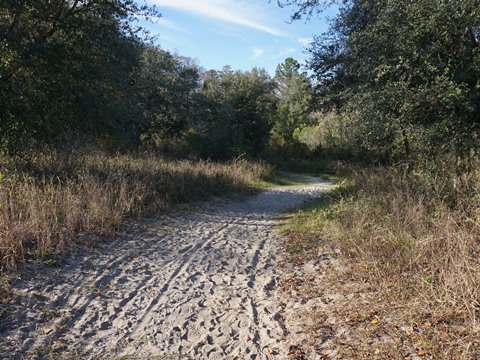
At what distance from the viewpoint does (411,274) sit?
431 centimetres

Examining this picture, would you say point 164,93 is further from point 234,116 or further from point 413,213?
point 413,213

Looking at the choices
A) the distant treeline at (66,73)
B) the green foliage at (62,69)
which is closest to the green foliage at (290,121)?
the distant treeline at (66,73)

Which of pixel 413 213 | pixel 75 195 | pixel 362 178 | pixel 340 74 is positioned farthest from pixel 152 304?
pixel 340 74

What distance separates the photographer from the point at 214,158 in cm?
2461

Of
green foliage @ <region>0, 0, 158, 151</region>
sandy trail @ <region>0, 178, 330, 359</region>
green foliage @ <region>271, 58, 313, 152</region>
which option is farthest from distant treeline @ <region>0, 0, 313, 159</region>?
green foliage @ <region>271, 58, 313, 152</region>

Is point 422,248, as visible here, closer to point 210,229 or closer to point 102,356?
point 102,356

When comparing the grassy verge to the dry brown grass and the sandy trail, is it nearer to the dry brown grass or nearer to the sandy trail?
the sandy trail

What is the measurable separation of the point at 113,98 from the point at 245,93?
584 inches

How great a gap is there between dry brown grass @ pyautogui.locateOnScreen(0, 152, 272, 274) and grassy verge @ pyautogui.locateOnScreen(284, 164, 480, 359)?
12.6 feet

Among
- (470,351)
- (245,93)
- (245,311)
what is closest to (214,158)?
(245,93)

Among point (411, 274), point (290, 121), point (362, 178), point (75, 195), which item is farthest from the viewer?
point (290, 121)

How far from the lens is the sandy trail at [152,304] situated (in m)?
3.61

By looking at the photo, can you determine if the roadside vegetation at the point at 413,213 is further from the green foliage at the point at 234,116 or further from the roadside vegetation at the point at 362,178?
the green foliage at the point at 234,116

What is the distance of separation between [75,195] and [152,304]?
139 inches
